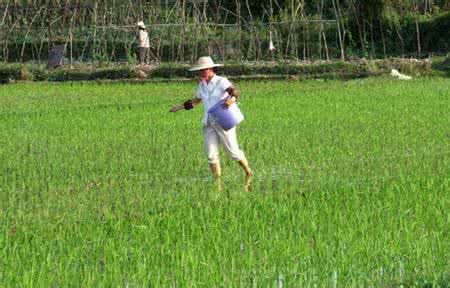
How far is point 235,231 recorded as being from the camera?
5461 millimetres

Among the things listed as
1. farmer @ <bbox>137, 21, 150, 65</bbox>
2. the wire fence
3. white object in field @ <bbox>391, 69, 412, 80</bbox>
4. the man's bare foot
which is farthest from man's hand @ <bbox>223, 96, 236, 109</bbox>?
farmer @ <bbox>137, 21, 150, 65</bbox>

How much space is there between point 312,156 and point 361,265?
163 inches

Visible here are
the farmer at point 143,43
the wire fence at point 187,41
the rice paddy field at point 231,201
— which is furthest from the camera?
the wire fence at point 187,41

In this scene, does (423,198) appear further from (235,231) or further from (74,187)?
(74,187)

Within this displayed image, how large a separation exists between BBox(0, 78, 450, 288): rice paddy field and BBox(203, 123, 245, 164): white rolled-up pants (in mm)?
213

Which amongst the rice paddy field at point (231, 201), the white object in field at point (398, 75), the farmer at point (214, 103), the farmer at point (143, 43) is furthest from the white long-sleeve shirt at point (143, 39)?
the farmer at point (214, 103)

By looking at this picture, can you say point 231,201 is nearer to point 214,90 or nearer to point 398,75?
point 214,90

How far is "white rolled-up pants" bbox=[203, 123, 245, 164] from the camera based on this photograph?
7234 mm

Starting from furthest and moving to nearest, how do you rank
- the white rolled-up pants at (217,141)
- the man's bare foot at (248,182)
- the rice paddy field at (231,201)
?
1. the white rolled-up pants at (217,141)
2. the man's bare foot at (248,182)
3. the rice paddy field at (231,201)

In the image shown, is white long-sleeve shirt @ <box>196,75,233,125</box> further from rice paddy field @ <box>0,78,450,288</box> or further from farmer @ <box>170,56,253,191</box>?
rice paddy field @ <box>0,78,450,288</box>

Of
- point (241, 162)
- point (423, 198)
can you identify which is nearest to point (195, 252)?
point (423, 198)

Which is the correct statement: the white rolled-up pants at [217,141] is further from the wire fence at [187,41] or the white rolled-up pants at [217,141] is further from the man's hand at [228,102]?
the wire fence at [187,41]

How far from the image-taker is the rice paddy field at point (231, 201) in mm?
4586

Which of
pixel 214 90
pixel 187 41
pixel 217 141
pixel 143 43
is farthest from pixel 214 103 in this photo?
pixel 187 41
